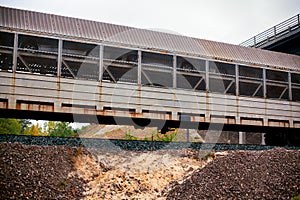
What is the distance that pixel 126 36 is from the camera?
49.6 feet

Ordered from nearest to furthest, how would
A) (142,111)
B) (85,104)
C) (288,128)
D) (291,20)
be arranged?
1. (85,104)
2. (142,111)
3. (288,128)
4. (291,20)

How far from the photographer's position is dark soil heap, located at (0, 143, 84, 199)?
1011cm

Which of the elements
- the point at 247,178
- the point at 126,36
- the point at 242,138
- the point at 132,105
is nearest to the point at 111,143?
the point at 132,105

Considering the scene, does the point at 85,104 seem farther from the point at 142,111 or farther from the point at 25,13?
the point at 25,13

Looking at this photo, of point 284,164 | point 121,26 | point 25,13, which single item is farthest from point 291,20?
point 25,13

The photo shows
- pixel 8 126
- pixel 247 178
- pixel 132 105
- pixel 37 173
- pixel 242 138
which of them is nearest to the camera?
pixel 37 173

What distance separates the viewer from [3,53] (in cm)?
1338

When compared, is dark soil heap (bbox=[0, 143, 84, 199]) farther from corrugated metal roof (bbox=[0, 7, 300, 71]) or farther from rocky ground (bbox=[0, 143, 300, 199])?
corrugated metal roof (bbox=[0, 7, 300, 71])

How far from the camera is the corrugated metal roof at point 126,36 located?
13.5 m

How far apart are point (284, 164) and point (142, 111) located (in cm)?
547

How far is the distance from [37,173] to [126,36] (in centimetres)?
663

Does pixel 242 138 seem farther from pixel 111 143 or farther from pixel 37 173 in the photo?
pixel 37 173

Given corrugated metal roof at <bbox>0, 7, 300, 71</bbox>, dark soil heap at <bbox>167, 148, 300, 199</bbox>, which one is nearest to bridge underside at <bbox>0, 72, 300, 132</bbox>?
corrugated metal roof at <bbox>0, 7, 300, 71</bbox>

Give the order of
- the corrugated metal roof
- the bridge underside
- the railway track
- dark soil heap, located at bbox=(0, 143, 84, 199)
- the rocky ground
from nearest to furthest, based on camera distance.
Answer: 1. dark soil heap, located at bbox=(0, 143, 84, 199)
2. the rocky ground
3. the railway track
4. the bridge underside
5. the corrugated metal roof
